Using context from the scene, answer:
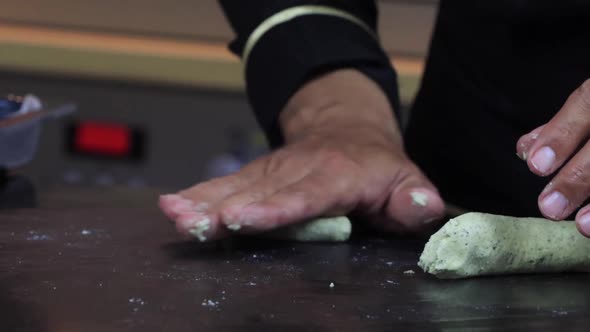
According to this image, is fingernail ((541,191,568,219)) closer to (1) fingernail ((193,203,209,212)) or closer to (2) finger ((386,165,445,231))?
A: (2) finger ((386,165,445,231))

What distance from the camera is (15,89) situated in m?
1.74

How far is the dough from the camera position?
0.68 metres

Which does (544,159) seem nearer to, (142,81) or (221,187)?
(221,187)

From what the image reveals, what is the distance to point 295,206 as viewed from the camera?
0.78 m

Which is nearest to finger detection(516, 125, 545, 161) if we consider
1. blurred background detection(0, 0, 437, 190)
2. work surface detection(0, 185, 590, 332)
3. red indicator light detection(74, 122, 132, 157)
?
work surface detection(0, 185, 590, 332)

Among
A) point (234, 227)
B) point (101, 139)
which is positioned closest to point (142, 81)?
point (101, 139)

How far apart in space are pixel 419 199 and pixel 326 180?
0.31 feet

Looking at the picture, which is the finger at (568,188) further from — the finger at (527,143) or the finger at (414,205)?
the finger at (414,205)

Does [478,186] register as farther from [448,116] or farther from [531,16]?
[531,16]

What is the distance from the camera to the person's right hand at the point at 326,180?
0.76 metres

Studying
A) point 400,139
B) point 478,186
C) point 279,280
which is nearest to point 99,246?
point 279,280

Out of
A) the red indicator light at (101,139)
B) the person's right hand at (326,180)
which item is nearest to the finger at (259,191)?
the person's right hand at (326,180)

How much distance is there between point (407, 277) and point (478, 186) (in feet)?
1.34

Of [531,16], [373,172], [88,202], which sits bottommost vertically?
[88,202]
